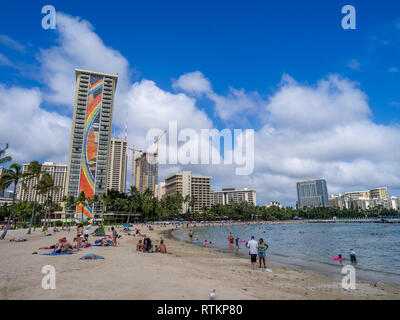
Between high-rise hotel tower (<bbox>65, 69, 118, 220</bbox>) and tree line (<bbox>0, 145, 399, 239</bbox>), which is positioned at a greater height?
high-rise hotel tower (<bbox>65, 69, 118, 220</bbox>)

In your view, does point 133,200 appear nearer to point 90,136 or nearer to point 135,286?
point 90,136

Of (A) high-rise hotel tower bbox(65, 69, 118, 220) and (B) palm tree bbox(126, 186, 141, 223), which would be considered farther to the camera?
(B) palm tree bbox(126, 186, 141, 223)

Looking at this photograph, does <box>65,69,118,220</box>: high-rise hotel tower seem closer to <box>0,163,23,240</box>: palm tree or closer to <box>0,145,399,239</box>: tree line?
<box>0,145,399,239</box>: tree line

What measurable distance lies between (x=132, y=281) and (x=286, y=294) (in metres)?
6.22

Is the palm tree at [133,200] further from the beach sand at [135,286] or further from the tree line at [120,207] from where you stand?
the beach sand at [135,286]

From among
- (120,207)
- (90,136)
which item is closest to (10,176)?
(120,207)

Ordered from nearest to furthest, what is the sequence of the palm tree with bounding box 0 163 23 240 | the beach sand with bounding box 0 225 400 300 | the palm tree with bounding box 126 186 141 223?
the beach sand with bounding box 0 225 400 300 → the palm tree with bounding box 0 163 23 240 → the palm tree with bounding box 126 186 141 223

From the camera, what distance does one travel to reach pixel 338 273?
17.0 metres

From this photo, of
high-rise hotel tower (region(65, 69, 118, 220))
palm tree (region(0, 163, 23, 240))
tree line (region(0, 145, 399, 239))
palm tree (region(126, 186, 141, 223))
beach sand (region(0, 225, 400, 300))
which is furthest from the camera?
palm tree (region(126, 186, 141, 223))

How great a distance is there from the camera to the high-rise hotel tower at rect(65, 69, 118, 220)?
102562 millimetres

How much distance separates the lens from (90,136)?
10669 centimetres

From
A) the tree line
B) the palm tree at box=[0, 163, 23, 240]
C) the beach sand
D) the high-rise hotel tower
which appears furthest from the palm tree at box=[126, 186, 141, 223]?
the beach sand
